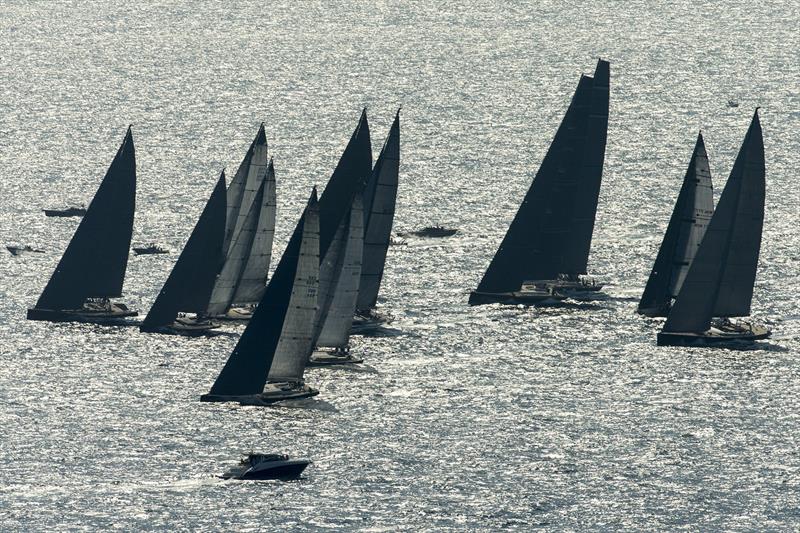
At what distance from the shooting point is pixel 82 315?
139 m

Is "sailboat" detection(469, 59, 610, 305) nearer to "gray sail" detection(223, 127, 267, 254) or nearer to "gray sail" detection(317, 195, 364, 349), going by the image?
"gray sail" detection(223, 127, 267, 254)

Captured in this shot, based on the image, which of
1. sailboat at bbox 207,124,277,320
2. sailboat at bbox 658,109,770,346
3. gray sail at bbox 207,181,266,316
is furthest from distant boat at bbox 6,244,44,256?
sailboat at bbox 658,109,770,346

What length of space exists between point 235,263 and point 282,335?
23274 mm

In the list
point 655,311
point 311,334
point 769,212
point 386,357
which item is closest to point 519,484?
point 311,334

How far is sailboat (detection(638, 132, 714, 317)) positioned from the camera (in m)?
135

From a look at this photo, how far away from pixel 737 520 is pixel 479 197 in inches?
4032

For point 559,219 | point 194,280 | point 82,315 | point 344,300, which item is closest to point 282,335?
point 344,300

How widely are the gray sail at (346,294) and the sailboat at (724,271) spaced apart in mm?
20677

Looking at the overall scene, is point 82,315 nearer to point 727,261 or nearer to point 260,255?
point 260,255

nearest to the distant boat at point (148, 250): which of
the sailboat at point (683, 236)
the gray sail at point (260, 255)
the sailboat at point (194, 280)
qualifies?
the gray sail at point (260, 255)

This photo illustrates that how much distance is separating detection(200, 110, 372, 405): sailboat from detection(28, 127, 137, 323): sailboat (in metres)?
25.4

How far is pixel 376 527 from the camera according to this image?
3782 inches

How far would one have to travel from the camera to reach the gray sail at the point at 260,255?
13788cm

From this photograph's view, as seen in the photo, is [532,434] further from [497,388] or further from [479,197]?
[479,197]
